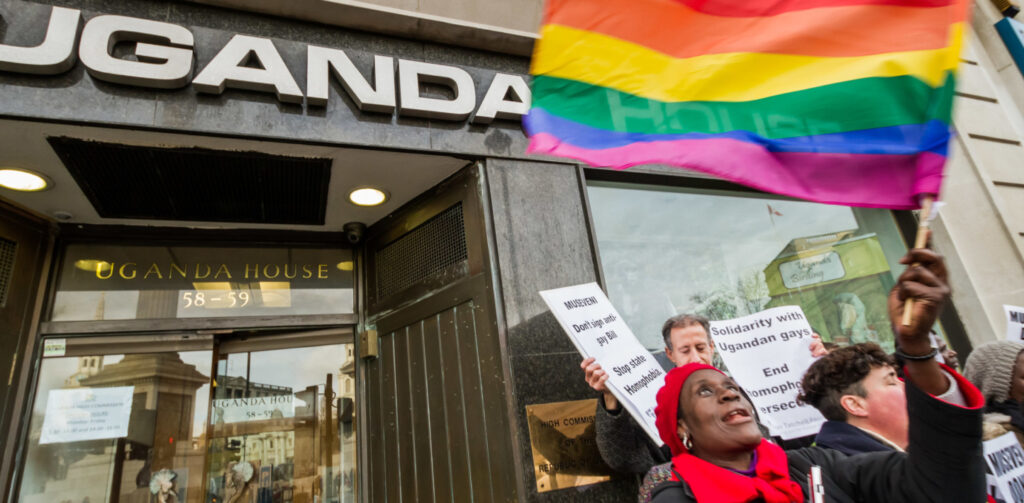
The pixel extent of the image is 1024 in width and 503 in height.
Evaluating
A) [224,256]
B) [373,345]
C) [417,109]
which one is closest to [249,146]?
[417,109]

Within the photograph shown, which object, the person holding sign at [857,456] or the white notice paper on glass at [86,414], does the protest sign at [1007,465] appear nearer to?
the person holding sign at [857,456]

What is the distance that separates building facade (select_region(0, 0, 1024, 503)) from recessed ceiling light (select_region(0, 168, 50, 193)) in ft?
0.43

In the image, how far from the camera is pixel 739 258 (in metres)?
4.81

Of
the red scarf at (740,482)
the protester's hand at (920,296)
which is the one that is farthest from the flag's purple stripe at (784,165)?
the red scarf at (740,482)

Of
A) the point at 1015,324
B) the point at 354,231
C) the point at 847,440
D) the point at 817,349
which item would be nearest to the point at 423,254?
the point at 354,231

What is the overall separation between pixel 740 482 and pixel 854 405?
974 millimetres

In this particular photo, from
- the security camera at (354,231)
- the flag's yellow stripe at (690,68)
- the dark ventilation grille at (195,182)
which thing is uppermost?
the dark ventilation grille at (195,182)

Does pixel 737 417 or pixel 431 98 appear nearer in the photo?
pixel 737 417

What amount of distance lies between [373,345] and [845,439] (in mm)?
3363

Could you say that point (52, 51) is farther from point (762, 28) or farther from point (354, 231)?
point (762, 28)

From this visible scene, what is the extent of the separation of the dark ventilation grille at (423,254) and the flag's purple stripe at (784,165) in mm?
2102

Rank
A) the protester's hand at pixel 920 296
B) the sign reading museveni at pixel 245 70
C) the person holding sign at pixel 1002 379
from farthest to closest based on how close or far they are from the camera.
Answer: the sign reading museveni at pixel 245 70
the person holding sign at pixel 1002 379
the protester's hand at pixel 920 296

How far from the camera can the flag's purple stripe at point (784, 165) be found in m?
2.00

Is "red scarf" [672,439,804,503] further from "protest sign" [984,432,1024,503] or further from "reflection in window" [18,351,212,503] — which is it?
"reflection in window" [18,351,212,503]
